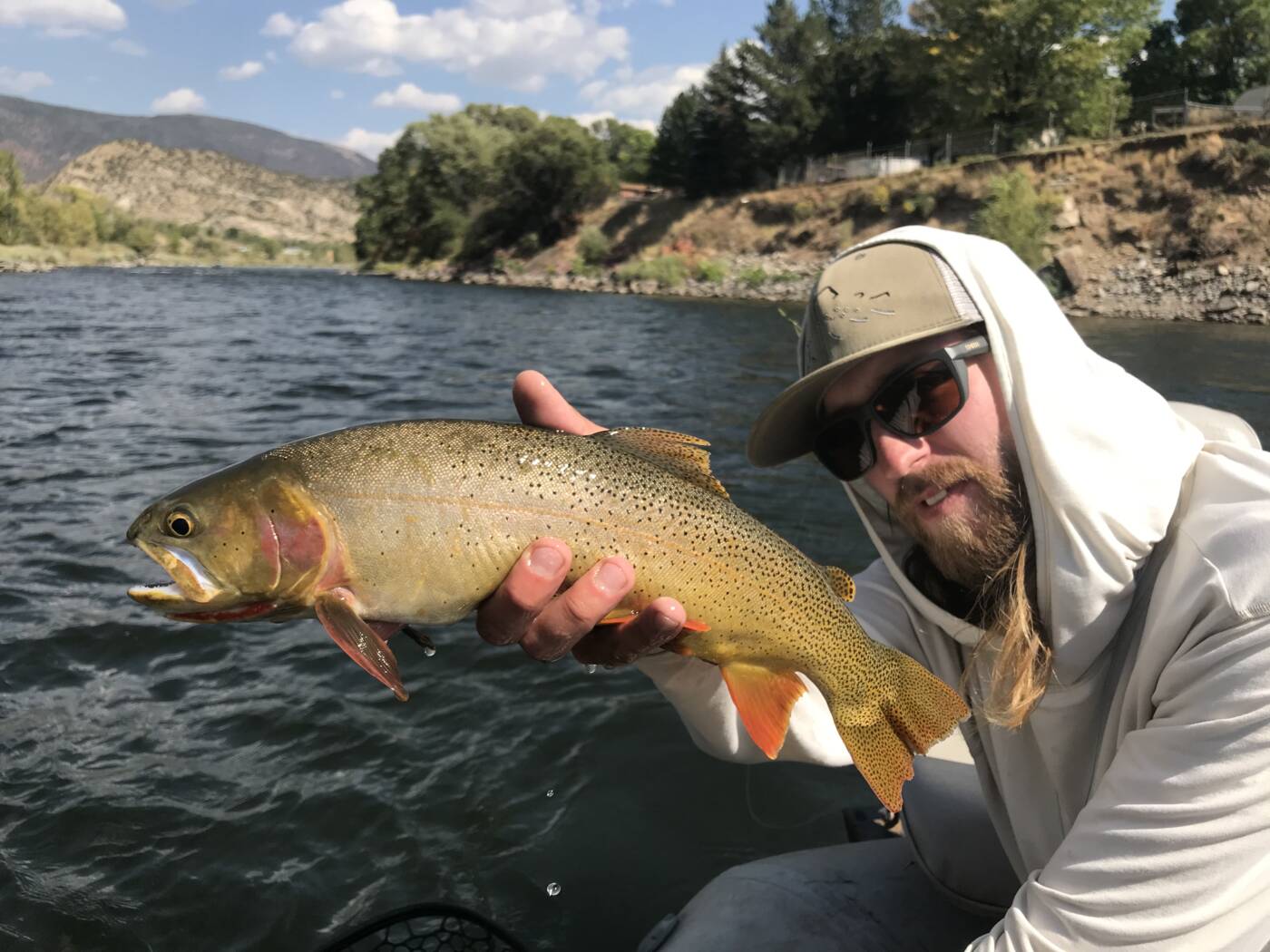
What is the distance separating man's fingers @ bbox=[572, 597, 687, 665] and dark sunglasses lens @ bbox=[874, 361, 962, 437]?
869 mm

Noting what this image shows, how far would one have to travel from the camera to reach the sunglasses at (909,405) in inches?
90.4

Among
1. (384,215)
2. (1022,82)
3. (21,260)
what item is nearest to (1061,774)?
(1022,82)

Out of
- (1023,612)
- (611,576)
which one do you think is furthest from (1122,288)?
(611,576)

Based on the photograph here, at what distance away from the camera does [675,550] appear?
2.22m


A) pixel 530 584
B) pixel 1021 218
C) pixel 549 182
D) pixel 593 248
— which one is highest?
pixel 549 182

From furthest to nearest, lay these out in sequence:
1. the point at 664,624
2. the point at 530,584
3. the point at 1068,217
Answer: the point at 1068,217 → the point at 664,624 → the point at 530,584

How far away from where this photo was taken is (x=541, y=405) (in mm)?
2566

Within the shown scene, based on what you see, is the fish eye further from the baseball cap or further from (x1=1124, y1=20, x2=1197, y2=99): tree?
(x1=1124, y1=20, x2=1197, y2=99): tree

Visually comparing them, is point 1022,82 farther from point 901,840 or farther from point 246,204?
point 246,204

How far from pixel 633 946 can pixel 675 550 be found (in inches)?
89.9

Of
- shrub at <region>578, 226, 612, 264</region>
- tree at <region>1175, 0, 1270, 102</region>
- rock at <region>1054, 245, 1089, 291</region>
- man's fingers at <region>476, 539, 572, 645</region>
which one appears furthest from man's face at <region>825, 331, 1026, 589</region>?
tree at <region>1175, 0, 1270, 102</region>

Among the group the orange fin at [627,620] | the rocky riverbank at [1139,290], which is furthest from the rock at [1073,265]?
the orange fin at [627,620]

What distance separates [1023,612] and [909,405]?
65cm

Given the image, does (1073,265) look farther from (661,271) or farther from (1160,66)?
(1160,66)
